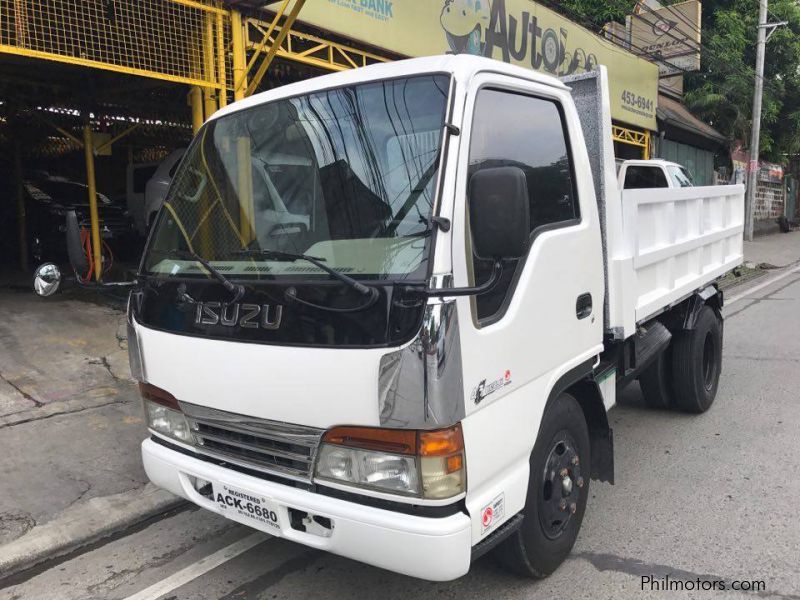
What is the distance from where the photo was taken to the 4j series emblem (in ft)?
7.98

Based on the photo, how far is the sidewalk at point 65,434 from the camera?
3.65 m

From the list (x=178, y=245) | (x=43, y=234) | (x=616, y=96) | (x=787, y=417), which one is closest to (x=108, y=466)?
(x=178, y=245)

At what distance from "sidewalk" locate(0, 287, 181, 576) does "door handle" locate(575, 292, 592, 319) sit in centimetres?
269

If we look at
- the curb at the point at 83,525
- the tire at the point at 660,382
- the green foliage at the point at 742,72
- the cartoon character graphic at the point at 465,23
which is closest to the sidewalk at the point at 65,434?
the curb at the point at 83,525

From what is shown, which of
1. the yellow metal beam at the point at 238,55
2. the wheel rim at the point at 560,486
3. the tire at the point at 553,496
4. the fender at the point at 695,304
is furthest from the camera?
the yellow metal beam at the point at 238,55

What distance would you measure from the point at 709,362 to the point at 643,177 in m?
4.26

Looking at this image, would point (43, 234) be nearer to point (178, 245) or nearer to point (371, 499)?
point (178, 245)

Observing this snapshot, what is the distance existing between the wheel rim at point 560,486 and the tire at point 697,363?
2.30 metres

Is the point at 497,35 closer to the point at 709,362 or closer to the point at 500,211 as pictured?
the point at 709,362

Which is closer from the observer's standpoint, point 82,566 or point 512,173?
point 512,173

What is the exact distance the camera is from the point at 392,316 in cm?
219

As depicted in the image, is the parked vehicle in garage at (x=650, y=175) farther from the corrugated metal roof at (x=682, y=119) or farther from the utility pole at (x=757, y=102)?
the utility pole at (x=757, y=102)

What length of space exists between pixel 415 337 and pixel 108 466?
10.3 ft

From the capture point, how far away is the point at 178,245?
2.98 m
